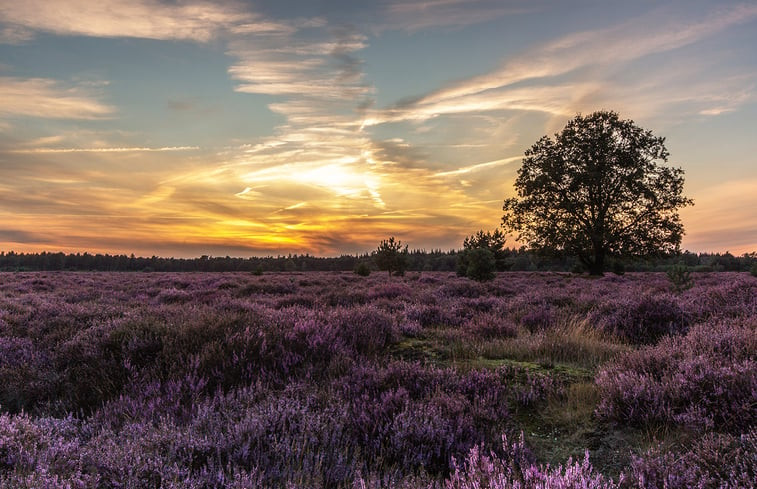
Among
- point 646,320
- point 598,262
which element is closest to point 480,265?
point 598,262

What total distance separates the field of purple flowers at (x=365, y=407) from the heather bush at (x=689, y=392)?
0.05 ft

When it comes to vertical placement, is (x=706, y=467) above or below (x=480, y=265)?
below

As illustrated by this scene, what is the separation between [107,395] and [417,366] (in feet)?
11.2

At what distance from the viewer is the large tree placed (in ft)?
91.5

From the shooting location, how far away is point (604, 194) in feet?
94.2

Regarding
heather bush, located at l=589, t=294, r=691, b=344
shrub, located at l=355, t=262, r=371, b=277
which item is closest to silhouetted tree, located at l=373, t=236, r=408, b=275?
shrub, located at l=355, t=262, r=371, b=277

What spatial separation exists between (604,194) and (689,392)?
2962cm

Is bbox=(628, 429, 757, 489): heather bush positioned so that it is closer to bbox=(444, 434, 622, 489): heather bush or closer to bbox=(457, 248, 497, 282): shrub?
bbox=(444, 434, 622, 489): heather bush

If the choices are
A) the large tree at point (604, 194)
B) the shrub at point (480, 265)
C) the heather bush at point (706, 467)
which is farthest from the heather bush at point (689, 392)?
the large tree at point (604, 194)

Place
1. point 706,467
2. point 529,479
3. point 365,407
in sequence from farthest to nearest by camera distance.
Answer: point 365,407 → point 706,467 → point 529,479

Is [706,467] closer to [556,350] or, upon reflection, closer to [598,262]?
[556,350]

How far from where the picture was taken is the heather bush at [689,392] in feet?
9.55

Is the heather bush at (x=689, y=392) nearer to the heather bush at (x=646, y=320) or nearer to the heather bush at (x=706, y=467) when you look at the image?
the heather bush at (x=706, y=467)

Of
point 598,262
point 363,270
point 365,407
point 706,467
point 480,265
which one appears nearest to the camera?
point 706,467
